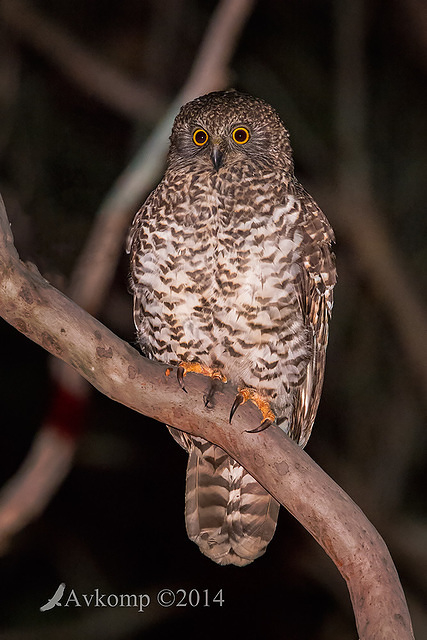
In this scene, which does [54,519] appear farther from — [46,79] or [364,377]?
[46,79]

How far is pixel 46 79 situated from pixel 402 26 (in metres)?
2.70

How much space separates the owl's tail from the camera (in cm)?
271

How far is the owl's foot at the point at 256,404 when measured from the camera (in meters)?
2.24

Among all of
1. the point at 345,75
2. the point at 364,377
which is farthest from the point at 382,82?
the point at 364,377

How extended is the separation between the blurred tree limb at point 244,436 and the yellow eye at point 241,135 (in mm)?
926

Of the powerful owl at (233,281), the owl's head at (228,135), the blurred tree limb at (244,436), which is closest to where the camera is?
the blurred tree limb at (244,436)

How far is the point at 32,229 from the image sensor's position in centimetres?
407

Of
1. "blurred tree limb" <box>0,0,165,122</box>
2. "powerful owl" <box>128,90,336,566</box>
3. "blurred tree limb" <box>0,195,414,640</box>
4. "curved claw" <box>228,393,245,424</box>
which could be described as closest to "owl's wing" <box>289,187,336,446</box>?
"powerful owl" <box>128,90,336,566</box>

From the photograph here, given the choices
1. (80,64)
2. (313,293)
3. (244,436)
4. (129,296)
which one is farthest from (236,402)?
(80,64)

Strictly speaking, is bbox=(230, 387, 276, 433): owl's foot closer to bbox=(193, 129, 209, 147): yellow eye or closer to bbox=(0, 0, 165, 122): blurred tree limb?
bbox=(193, 129, 209, 147): yellow eye

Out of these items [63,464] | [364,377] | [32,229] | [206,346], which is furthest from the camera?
[364,377]
